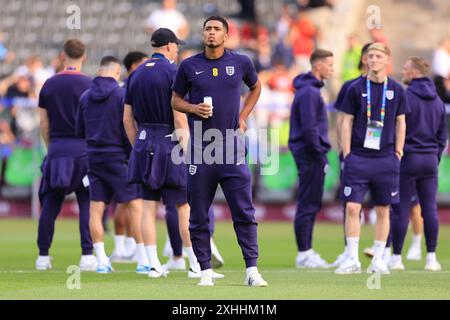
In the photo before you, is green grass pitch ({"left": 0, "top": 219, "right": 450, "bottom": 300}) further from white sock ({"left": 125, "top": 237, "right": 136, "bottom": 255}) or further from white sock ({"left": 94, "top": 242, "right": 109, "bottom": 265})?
white sock ({"left": 125, "top": 237, "right": 136, "bottom": 255})

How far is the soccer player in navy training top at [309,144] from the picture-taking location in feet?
52.3

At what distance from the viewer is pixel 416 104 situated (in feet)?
50.2

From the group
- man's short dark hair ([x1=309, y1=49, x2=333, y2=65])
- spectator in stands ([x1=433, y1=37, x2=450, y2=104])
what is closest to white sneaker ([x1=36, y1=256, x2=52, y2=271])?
man's short dark hair ([x1=309, y1=49, x2=333, y2=65])

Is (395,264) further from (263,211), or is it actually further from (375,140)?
(263,211)

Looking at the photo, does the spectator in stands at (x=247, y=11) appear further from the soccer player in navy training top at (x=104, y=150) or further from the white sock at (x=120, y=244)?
the soccer player in navy training top at (x=104, y=150)

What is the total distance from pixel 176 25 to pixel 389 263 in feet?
45.2

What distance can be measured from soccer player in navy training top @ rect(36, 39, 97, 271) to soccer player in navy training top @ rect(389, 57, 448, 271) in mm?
3831

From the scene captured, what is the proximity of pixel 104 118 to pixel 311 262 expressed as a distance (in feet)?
10.9

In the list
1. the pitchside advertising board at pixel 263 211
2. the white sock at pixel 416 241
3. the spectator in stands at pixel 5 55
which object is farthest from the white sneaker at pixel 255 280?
the spectator in stands at pixel 5 55

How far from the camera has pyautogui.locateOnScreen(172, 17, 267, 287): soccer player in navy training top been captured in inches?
467

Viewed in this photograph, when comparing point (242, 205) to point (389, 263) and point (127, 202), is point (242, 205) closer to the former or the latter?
point (127, 202)

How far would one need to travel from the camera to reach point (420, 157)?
15.3 metres

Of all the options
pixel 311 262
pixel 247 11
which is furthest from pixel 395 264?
pixel 247 11
